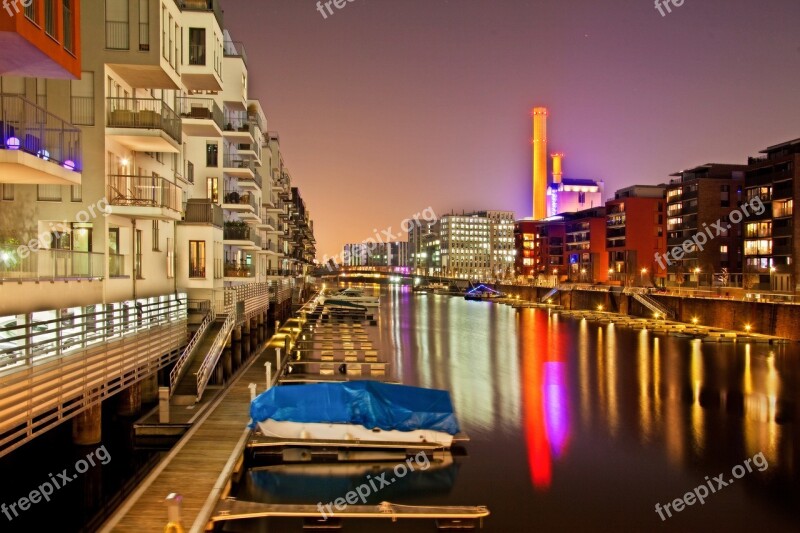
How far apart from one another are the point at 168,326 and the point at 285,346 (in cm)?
1695

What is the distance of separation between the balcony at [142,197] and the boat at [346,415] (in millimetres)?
9729

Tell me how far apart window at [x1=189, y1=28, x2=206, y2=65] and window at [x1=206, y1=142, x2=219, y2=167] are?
10.6 metres

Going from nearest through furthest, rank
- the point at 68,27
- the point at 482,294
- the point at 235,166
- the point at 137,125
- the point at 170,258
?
the point at 68,27
the point at 137,125
the point at 170,258
the point at 235,166
the point at 482,294

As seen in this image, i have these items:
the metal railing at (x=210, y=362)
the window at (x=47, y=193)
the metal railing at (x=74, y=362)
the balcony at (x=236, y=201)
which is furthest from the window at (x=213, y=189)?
the window at (x=47, y=193)

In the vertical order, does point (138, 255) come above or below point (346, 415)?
above

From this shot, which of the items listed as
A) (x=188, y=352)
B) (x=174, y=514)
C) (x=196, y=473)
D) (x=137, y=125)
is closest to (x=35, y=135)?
(x=137, y=125)

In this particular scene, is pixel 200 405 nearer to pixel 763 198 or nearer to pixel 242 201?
pixel 242 201

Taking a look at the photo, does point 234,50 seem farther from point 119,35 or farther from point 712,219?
point 712,219

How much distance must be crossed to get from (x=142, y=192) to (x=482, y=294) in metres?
123

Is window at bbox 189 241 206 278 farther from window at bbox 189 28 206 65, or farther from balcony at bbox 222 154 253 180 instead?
balcony at bbox 222 154 253 180

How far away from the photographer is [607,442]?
86.4ft

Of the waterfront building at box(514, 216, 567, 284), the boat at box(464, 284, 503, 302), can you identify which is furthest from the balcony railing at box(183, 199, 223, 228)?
the boat at box(464, 284, 503, 302)

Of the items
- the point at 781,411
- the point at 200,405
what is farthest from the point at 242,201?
the point at 781,411

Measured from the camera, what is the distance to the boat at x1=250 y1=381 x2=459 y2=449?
20203 millimetres
